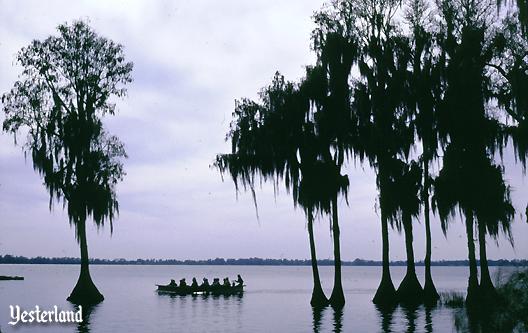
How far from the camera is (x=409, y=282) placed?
134 ft

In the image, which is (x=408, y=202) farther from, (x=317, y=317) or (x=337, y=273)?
(x=317, y=317)

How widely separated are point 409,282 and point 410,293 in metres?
0.64

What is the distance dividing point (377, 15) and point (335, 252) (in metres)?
14.0

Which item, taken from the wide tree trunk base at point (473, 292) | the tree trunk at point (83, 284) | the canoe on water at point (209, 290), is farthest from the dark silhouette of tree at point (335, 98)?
the canoe on water at point (209, 290)

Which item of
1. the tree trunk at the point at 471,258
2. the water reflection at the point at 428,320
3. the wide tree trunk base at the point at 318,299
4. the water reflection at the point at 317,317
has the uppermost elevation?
the tree trunk at the point at 471,258

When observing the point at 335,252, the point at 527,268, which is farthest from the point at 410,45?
the point at 527,268

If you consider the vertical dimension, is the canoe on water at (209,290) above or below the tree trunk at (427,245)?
below

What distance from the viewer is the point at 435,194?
38.9m

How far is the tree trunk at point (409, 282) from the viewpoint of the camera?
40656mm

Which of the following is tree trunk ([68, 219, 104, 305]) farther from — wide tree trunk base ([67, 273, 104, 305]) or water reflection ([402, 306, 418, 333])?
water reflection ([402, 306, 418, 333])

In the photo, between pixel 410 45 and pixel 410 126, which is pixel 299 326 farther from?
pixel 410 45

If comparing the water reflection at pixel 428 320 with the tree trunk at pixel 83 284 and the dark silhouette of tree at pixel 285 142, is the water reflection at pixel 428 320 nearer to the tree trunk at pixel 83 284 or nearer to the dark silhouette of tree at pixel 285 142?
the dark silhouette of tree at pixel 285 142

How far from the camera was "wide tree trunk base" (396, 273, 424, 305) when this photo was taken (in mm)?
40569

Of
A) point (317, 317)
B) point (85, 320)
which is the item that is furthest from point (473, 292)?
point (85, 320)
